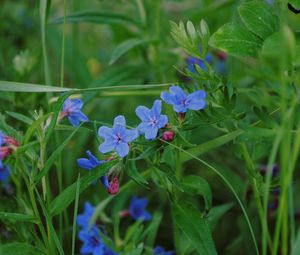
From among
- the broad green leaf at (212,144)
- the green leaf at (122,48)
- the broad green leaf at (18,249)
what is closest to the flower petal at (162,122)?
the broad green leaf at (212,144)

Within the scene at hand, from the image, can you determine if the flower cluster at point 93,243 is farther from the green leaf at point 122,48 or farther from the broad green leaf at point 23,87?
the green leaf at point 122,48

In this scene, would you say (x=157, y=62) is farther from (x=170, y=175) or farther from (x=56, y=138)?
(x=170, y=175)

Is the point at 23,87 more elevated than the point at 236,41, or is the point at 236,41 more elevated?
the point at 236,41

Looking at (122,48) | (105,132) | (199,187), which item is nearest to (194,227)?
(199,187)

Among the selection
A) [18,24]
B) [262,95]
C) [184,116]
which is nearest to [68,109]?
[184,116]

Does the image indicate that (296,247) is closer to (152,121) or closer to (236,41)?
(152,121)

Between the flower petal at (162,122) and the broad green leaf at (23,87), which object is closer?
the flower petal at (162,122)

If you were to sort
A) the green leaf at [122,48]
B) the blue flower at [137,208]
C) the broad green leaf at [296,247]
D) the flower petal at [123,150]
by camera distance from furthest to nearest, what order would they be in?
1. the blue flower at [137,208]
2. the green leaf at [122,48]
3. the flower petal at [123,150]
4. the broad green leaf at [296,247]
